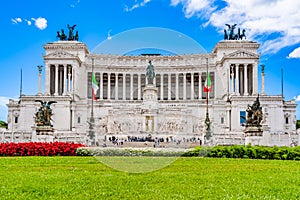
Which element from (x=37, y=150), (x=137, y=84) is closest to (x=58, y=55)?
(x=137, y=84)

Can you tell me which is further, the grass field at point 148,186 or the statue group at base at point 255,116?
the statue group at base at point 255,116

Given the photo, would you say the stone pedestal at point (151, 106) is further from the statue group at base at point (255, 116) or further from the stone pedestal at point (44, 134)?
the statue group at base at point (255, 116)

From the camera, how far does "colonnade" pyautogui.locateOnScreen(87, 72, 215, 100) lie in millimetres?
97062

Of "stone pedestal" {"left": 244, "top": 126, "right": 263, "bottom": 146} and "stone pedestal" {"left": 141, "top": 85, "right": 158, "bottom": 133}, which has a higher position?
"stone pedestal" {"left": 141, "top": 85, "right": 158, "bottom": 133}

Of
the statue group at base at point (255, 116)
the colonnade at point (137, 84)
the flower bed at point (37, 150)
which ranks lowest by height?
the flower bed at point (37, 150)

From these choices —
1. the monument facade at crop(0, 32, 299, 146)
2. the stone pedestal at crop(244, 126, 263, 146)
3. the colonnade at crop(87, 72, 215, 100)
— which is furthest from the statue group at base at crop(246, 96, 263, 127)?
the colonnade at crop(87, 72, 215, 100)

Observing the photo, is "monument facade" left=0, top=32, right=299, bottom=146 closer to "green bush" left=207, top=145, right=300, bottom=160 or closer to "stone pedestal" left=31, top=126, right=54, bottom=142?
"stone pedestal" left=31, top=126, right=54, bottom=142

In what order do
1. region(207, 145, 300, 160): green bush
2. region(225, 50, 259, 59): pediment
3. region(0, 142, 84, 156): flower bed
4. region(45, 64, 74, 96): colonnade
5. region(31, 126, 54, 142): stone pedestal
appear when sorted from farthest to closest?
region(45, 64, 74, 96): colonnade
region(225, 50, 259, 59): pediment
region(31, 126, 54, 142): stone pedestal
region(0, 142, 84, 156): flower bed
region(207, 145, 300, 160): green bush

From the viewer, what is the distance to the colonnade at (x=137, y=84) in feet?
318

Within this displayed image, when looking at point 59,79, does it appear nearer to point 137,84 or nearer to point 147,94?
point 137,84

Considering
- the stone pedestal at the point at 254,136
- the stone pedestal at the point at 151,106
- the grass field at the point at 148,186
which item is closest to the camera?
the grass field at the point at 148,186

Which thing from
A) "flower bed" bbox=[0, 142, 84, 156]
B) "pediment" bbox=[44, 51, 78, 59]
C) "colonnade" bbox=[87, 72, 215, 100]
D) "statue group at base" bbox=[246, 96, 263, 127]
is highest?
"pediment" bbox=[44, 51, 78, 59]

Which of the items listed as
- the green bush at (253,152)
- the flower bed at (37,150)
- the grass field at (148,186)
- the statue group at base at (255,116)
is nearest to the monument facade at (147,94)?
the statue group at base at (255,116)

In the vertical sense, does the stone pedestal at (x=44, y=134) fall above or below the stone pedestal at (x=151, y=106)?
below
